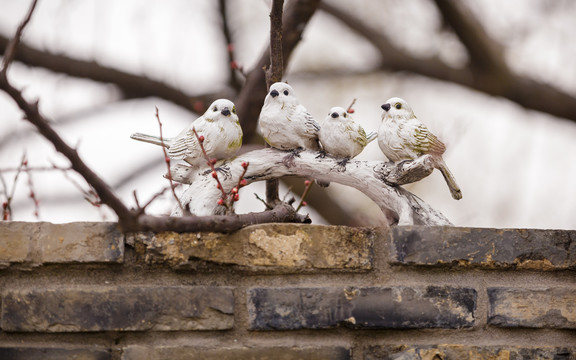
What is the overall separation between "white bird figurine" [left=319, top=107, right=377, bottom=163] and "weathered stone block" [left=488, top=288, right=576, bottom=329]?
37cm

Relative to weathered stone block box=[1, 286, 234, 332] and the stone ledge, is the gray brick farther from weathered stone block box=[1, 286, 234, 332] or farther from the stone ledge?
the stone ledge

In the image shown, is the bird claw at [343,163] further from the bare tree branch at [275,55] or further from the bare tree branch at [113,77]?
the bare tree branch at [113,77]

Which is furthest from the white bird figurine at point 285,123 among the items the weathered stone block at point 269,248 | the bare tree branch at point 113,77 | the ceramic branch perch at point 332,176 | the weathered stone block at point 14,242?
the bare tree branch at point 113,77

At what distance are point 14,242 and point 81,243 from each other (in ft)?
0.37

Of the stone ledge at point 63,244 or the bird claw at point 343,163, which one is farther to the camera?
the bird claw at point 343,163

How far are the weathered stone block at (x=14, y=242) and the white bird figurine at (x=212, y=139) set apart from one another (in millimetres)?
299

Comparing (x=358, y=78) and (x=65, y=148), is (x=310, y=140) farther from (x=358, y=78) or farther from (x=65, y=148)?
(x=358, y=78)

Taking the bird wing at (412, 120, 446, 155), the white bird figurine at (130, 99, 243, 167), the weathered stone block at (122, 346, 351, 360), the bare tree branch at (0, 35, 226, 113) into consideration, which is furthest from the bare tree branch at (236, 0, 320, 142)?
the weathered stone block at (122, 346, 351, 360)

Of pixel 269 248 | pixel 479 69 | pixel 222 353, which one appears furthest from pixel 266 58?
pixel 479 69

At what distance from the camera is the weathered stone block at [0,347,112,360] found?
1.02 meters

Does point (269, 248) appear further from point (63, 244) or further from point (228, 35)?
point (228, 35)

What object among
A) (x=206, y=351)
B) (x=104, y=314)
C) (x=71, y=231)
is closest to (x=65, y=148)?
(x=71, y=231)

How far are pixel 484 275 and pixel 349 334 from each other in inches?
10.1

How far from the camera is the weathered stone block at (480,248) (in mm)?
1081
